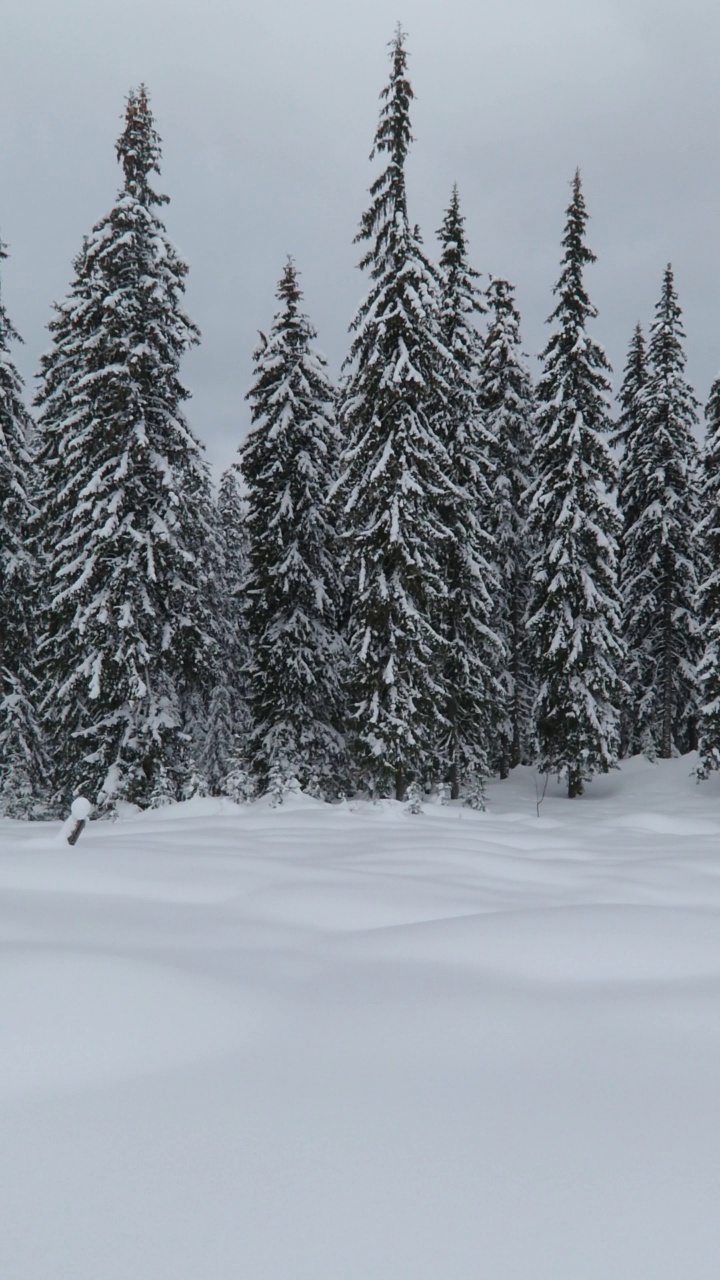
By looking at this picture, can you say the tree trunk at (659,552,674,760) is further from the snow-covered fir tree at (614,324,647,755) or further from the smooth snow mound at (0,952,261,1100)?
the smooth snow mound at (0,952,261,1100)

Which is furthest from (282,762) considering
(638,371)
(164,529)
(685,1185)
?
(638,371)

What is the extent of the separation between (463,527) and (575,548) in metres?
3.58

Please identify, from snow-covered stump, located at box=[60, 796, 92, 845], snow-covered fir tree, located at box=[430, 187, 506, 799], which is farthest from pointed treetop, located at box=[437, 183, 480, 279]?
snow-covered stump, located at box=[60, 796, 92, 845]

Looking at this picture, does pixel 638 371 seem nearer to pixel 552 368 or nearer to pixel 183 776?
pixel 552 368

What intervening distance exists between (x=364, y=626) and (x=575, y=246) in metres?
13.2

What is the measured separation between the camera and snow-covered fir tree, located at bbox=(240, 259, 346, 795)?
18.0m

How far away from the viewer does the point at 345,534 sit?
615 inches

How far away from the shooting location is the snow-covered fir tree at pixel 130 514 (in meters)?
14.2

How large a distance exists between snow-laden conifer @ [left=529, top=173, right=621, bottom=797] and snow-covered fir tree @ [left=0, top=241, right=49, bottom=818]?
534 inches

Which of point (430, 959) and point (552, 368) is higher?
point (552, 368)

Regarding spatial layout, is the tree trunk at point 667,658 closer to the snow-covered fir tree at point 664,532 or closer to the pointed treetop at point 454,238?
the snow-covered fir tree at point 664,532

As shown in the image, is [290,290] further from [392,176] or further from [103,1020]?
[103,1020]

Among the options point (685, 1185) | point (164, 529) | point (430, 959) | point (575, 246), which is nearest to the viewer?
point (685, 1185)

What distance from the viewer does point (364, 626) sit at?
52.0ft
